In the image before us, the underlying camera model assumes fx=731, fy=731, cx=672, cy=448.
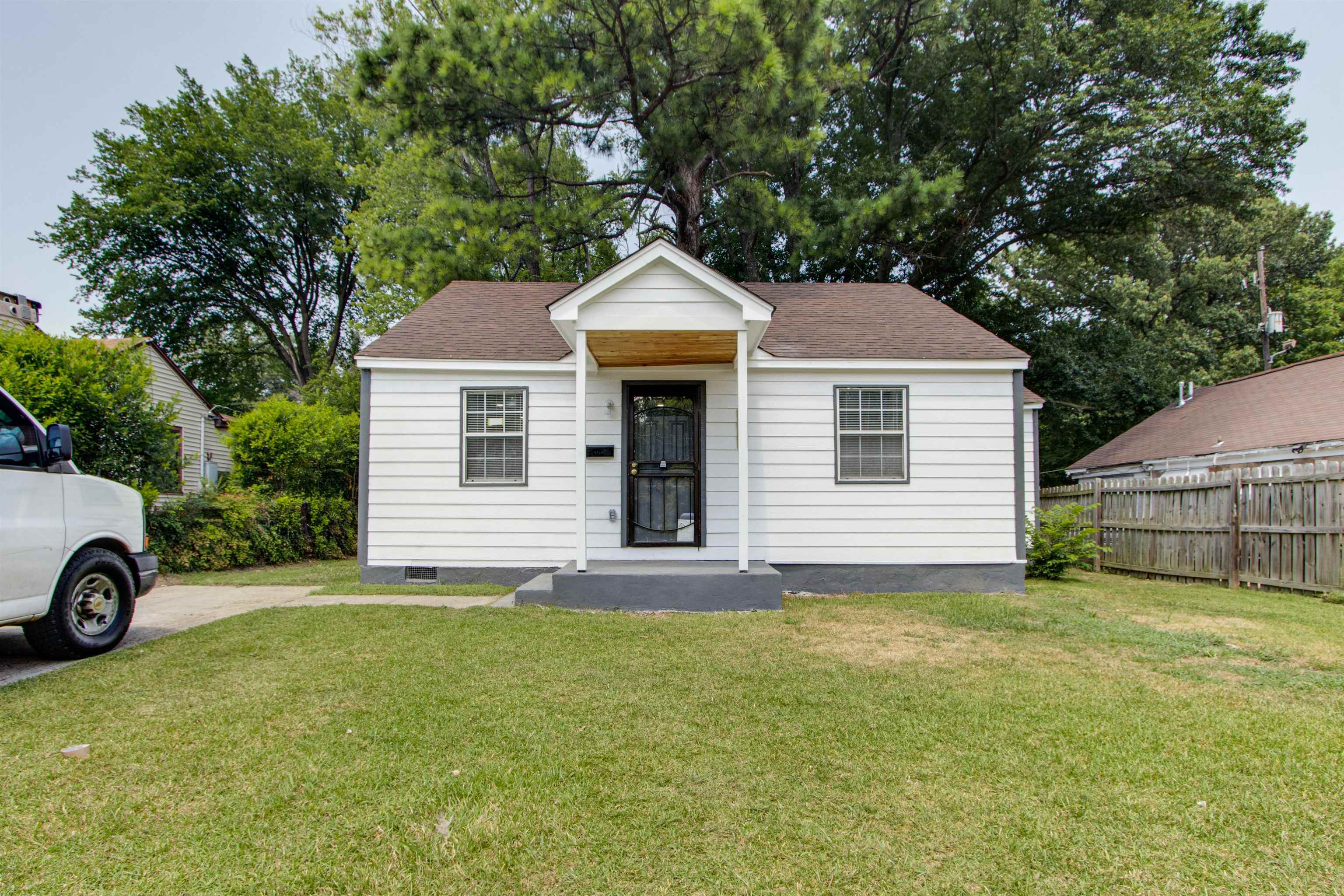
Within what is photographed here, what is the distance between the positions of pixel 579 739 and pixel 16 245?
31.3 meters

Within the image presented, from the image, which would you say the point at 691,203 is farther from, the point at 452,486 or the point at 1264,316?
the point at 1264,316

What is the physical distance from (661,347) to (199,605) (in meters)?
5.57

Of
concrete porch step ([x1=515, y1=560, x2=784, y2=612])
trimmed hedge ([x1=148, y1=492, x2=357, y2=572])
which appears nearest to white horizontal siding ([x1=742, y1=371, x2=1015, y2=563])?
concrete porch step ([x1=515, y1=560, x2=784, y2=612])

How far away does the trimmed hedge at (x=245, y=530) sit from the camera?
34.7ft

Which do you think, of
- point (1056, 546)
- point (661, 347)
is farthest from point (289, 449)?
point (1056, 546)

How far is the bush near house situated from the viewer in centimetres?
941

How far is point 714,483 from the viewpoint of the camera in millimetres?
9125

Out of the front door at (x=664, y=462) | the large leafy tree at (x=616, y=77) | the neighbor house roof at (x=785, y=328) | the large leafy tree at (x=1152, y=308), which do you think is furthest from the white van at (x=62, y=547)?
the large leafy tree at (x=1152, y=308)

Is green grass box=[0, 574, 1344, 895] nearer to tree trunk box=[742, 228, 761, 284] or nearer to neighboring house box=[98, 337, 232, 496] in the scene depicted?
tree trunk box=[742, 228, 761, 284]

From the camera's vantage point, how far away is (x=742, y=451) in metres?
7.75

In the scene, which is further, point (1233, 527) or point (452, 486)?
point (1233, 527)

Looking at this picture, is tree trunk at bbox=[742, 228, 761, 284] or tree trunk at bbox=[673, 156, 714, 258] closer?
tree trunk at bbox=[673, 156, 714, 258]

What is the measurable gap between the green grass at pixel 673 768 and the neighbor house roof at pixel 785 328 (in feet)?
14.5

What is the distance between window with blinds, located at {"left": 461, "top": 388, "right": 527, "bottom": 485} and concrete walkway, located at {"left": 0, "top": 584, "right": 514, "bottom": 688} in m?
1.60
